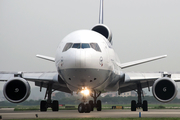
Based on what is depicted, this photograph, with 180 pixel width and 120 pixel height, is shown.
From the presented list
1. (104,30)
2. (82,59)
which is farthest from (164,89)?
(104,30)

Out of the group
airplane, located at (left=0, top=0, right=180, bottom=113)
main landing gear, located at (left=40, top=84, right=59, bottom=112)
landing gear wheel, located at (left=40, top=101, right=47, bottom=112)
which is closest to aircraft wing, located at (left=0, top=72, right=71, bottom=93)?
airplane, located at (left=0, top=0, right=180, bottom=113)

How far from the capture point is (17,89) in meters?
20.5

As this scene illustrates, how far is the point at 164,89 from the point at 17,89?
901cm

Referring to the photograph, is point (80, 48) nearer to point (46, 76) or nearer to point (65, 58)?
point (65, 58)

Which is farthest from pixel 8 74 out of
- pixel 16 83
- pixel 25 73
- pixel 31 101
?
pixel 31 101

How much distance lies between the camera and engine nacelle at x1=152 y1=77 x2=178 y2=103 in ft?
64.4

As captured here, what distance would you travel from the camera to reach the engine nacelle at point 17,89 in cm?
2022

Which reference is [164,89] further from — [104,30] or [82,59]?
[104,30]

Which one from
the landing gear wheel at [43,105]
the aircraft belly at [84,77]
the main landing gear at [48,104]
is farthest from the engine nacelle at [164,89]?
the landing gear wheel at [43,105]

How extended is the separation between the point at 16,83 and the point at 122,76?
7259 millimetres

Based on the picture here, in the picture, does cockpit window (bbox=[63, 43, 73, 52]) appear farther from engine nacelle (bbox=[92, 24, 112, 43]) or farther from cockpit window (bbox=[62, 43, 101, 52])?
engine nacelle (bbox=[92, 24, 112, 43])

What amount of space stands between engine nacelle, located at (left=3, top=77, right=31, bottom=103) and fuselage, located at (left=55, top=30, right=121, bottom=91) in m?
3.61

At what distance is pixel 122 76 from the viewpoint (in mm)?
22922

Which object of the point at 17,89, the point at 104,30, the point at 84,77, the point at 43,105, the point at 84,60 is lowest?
the point at 43,105
